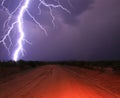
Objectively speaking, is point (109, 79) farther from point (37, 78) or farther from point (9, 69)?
point (9, 69)

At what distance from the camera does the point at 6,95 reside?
10789mm

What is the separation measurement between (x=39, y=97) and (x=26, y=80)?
84.9 inches

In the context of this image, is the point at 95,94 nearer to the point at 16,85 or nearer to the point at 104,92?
the point at 104,92

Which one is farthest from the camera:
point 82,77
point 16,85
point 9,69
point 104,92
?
point 9,69

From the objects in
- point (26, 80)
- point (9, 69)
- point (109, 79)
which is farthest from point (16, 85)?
point (9, 69)

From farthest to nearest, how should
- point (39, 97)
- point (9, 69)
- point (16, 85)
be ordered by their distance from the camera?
point (9, 69) < point (16, 85) < point (39, 97)

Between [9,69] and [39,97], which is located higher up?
[9,69]

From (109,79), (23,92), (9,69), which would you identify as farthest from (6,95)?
(9,69)

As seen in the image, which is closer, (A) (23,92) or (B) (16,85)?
(A) (23,92)

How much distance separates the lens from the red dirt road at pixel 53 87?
10539mm

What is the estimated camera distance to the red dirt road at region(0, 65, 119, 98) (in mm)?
10539

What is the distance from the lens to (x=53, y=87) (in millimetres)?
11031

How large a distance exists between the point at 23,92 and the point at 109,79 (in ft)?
13.3

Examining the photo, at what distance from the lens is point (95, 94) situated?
10680mm
